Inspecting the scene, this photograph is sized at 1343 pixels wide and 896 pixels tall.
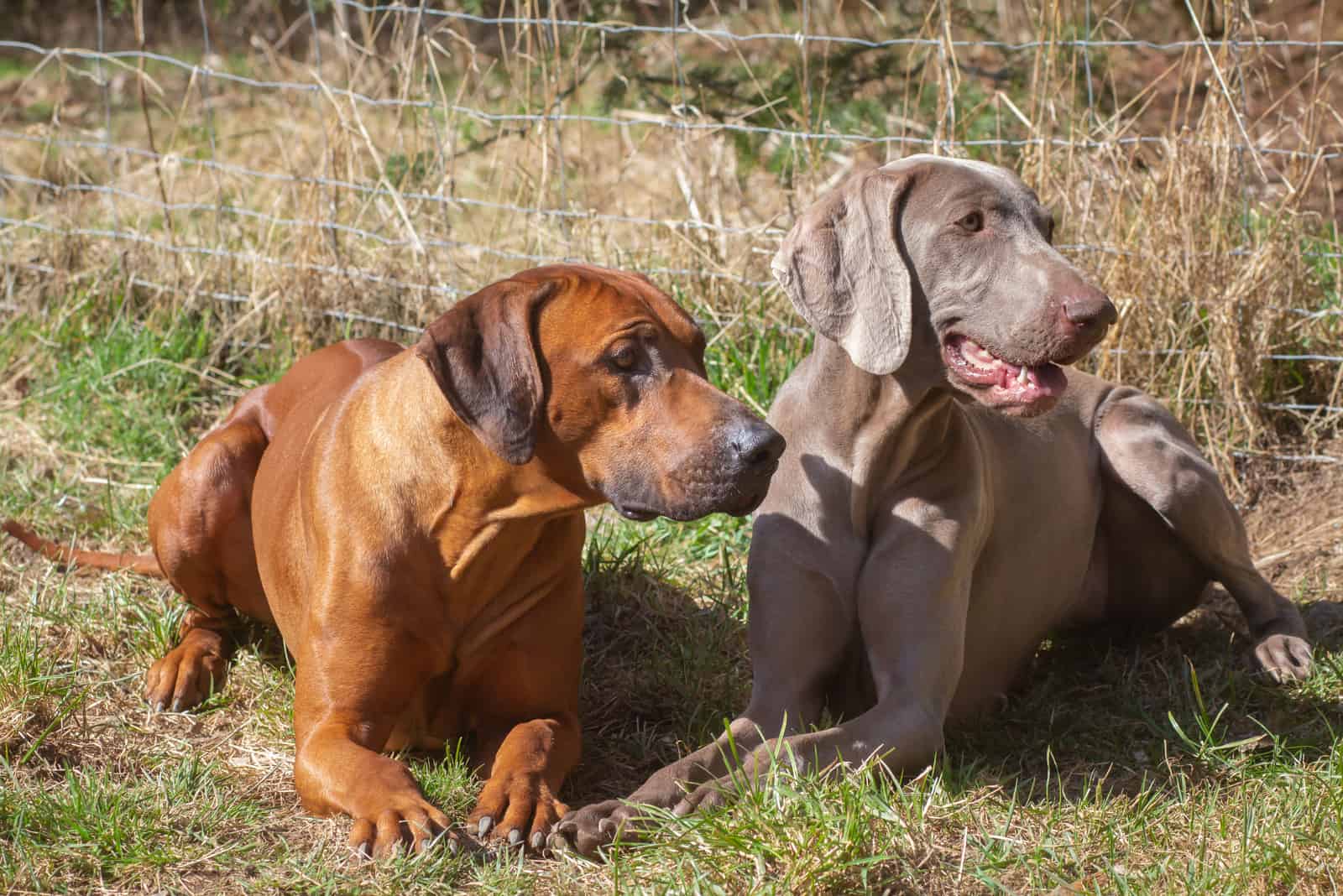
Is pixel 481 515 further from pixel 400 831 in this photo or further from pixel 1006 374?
pixel 1006 374

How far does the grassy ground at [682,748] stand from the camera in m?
2.88

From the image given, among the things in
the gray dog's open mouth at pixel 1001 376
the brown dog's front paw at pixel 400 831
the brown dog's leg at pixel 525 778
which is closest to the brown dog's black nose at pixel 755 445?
the gray dog's open mouth at pixel 1001 376

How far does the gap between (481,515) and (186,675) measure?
3.59 ft

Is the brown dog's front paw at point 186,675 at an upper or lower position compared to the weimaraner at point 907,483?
lower

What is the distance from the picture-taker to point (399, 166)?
5.75 metres

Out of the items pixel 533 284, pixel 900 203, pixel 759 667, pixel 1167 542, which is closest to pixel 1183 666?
pixel 1167 542

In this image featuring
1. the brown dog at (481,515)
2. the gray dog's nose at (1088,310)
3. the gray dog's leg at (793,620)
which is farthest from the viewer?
the gray dog's leg at (793,620)

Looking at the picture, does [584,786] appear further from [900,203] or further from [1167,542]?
[1167,542]

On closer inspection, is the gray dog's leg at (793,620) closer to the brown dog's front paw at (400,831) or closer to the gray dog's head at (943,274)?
the gray dog's head at (943,274)

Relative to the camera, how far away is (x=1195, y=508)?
4062mm

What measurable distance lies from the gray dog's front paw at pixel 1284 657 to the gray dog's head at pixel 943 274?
3.73 feet

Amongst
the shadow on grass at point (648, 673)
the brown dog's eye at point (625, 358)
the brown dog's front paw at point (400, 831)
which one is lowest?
the shadow on grass at point (648, 673)

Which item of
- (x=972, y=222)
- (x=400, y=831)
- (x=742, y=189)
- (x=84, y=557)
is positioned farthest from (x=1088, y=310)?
(x=742, y=189)

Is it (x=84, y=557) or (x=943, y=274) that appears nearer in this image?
(x=943, y=274)
